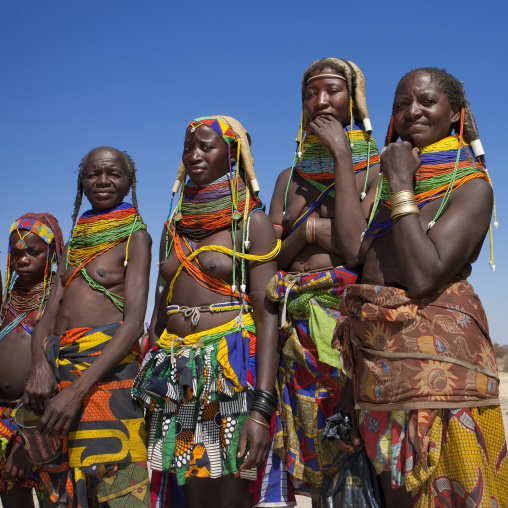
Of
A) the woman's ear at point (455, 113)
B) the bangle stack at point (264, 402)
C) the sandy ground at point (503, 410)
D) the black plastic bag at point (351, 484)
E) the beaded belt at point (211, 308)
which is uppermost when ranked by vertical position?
the woman's ear at point (455, 113)

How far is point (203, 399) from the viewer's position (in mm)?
3436

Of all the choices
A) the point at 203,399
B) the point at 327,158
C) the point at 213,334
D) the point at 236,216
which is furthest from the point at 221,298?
the point at 327,158

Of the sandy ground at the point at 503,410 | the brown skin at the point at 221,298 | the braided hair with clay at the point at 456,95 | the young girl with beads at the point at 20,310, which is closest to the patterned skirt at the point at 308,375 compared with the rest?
the brown skin at the point at 221,298

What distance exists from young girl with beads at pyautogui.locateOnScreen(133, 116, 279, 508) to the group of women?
0.4 inches

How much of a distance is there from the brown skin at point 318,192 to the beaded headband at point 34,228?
2261 millimetres

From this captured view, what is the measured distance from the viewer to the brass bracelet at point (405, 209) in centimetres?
268

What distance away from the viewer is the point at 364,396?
110 inches

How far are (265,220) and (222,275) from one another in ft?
1.50

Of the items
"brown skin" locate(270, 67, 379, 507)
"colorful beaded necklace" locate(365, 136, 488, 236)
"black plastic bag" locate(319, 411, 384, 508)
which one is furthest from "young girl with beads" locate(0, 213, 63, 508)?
"colorful beaded necklace" locate(365, 136, 488, 236)

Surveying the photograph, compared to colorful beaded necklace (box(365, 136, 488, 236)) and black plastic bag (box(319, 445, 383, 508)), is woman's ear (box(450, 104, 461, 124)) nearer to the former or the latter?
colorful beaded necklace (box(365, 136, 488, 236))

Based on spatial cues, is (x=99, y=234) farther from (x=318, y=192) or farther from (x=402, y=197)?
(x=402, y=197)

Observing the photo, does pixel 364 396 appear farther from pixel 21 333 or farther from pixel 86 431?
pixel 21 333

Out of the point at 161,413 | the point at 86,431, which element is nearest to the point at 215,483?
the point at 161,413

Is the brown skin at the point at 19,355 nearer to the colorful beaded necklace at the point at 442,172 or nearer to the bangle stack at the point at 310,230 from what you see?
the bangle stack at the point at 310,230
